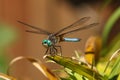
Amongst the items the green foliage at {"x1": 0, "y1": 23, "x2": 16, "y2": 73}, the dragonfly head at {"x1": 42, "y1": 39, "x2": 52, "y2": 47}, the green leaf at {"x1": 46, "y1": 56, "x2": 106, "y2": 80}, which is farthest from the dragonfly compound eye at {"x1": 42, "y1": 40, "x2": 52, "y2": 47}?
the green foliage at {"x1": 0, "y1": 23, "x2": 16, "y2": 73}

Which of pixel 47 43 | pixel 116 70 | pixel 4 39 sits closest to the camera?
pixel 116 70

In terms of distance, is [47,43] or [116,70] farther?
[47,43]

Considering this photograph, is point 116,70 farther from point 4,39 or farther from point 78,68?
point 4,39

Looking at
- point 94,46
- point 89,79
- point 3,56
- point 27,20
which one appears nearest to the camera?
point 89,79

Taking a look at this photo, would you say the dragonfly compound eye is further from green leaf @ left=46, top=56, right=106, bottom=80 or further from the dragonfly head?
green leaf @ left=46, top=56, right=106, bottom=80

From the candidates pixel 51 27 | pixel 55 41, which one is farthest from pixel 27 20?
pixel 55 41

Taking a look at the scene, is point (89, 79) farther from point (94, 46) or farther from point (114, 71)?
point (94, 46)

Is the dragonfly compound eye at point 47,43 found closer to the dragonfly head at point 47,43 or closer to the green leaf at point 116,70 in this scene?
the dragonfly head at point 47,43

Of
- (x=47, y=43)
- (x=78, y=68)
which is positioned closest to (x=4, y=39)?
(x=47, y=43)
